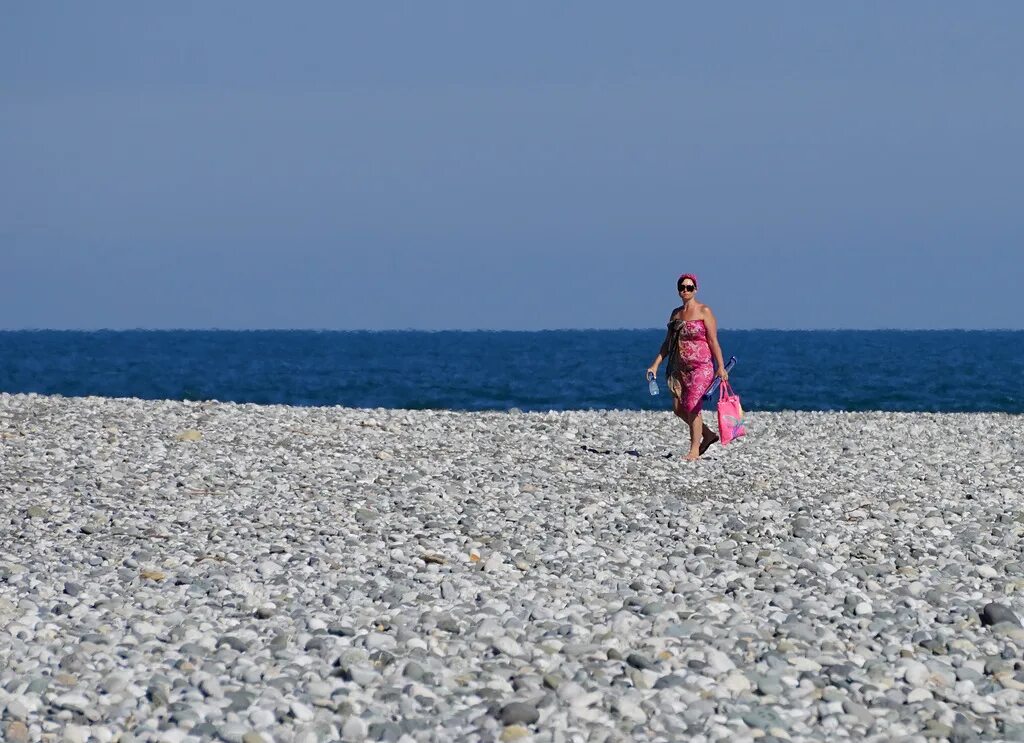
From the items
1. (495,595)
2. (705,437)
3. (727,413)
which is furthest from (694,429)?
(495,595)

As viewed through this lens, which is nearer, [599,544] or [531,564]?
[531,564]

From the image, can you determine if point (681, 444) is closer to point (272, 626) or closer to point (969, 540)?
point (969, 540)

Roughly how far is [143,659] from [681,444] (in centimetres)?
1131

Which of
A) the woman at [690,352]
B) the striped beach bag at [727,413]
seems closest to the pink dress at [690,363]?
the woman at [690,352]

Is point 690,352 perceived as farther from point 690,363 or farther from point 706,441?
point 706,441

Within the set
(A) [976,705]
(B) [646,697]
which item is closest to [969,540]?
(A) [976,705]

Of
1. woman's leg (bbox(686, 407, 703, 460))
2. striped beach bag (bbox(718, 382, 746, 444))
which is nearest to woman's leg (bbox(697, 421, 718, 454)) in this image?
woman's leg (bbox(686, 407, 703, 460))

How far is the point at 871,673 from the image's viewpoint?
6.40 meters

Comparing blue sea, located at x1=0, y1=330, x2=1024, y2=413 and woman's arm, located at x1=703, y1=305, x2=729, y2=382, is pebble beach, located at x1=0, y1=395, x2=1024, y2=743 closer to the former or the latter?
woman's arm, located at x1=703, y1=305, x2=729, y2=382

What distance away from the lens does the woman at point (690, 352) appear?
13672 millimetres

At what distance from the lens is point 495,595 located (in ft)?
26.1

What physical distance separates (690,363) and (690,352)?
13cm

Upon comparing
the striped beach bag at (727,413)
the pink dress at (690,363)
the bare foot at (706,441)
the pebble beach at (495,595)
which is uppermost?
the pink dress at (690,363)

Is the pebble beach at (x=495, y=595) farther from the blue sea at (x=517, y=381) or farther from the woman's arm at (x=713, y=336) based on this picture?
the blue sea at (x=517, y=381)
